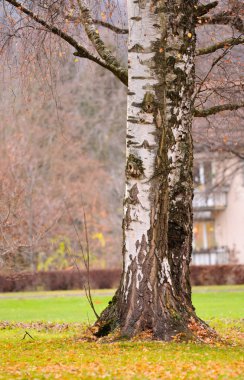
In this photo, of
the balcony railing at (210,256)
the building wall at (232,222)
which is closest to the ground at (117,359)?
the balcony railing at (210,256)

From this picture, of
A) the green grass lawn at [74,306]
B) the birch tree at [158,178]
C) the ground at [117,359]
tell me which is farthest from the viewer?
the green grass lawn at [74,306]

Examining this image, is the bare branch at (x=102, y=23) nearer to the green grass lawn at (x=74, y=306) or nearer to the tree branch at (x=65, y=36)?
the tree branch at (x=65, y=36)

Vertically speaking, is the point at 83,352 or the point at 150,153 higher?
the point at 150,153

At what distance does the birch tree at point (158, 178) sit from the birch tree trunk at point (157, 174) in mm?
13

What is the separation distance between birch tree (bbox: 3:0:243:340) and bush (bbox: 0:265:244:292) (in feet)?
86.0

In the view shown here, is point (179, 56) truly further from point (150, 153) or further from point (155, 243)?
point (155, 243)

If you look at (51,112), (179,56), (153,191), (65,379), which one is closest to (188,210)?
(153,191)

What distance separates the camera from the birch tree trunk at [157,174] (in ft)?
37.7

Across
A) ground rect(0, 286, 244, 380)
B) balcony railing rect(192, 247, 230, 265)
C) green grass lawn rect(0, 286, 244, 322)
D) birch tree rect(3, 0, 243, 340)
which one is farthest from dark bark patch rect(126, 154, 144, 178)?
balcony railing rect(192, 247, 230, 265)

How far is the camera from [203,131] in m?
25.4

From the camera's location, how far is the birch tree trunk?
11.5m

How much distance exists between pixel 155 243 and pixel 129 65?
94.6 inches

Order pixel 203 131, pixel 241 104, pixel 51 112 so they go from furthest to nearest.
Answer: pixel 51 112 < pixel 203 131 < pixel 241 104

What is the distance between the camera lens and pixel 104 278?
38.6m
